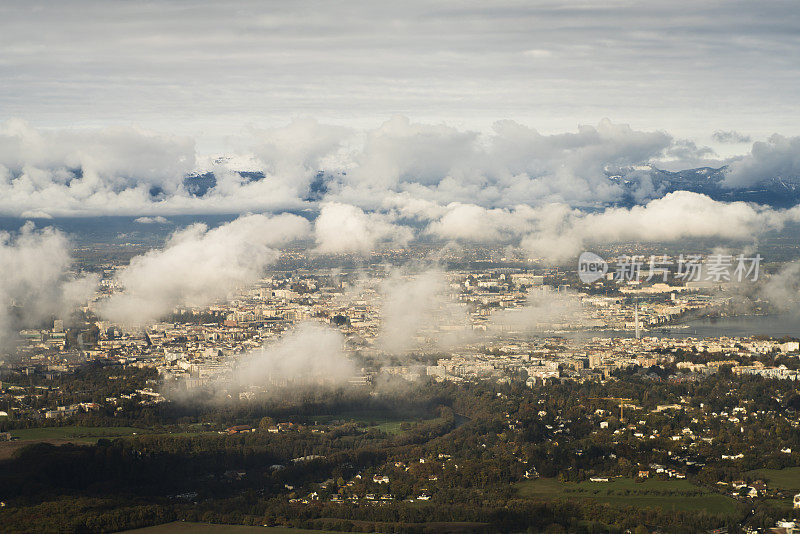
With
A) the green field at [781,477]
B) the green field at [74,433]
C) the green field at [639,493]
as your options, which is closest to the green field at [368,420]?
the green field at [74,433]

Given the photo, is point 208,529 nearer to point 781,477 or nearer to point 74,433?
point 74,433

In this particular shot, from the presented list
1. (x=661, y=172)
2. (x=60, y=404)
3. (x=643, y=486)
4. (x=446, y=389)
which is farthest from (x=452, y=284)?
(x=661, y=172)

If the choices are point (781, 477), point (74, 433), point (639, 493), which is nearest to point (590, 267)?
point (781, 477)

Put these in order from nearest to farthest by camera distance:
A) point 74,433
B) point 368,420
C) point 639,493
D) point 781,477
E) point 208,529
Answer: point 208,529 < point 639,493 < point 781,477 < point 74,433 < point 368,420

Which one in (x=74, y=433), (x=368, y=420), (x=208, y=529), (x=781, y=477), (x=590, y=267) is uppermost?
(x=590, y=267)

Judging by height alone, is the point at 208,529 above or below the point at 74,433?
below

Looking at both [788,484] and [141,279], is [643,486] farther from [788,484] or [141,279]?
[141,279]

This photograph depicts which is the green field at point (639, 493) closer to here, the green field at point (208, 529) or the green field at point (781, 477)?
the green field at point (781, 477)
